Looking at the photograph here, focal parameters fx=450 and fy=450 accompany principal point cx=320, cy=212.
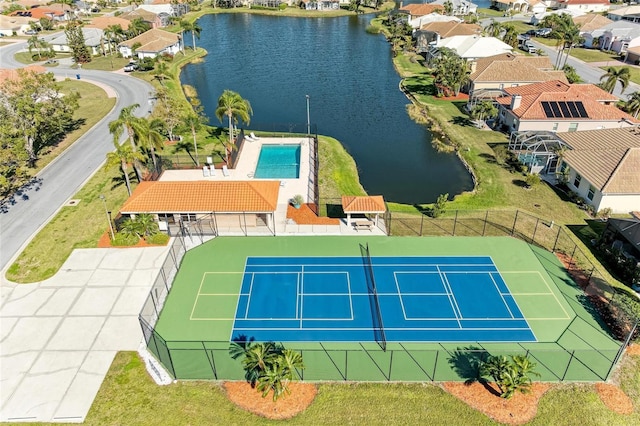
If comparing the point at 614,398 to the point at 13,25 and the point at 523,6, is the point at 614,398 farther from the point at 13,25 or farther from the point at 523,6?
the point at 13,25

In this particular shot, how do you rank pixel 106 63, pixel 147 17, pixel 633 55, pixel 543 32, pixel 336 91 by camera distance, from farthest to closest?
pixel 147 17
pixel 543 32
pixel 106 63
pixel 633 55
pixel 336 91

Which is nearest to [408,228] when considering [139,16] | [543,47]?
[543,47]

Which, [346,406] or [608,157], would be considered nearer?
[346,406]

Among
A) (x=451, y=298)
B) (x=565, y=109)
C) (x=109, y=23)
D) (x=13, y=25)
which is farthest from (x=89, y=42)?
(x=451, y=298)

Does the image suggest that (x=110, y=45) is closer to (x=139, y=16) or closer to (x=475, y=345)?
(x=139, y=16)

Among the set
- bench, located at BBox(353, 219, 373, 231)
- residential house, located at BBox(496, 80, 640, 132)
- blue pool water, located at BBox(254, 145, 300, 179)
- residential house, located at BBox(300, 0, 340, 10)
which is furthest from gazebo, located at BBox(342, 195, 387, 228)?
residential house, located at BBox(300, 0, 340, 10)

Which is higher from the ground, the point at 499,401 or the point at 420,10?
the point at 420,10

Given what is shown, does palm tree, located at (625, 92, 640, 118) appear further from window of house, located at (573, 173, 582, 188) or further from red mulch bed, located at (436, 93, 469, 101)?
red mulch bed, located at (436, 93, 469, 101)
